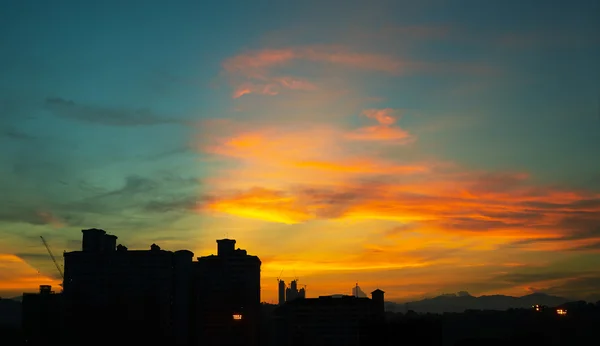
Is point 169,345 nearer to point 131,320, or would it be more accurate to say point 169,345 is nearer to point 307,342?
point 131,320

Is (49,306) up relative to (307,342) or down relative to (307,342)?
up

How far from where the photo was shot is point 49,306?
194m

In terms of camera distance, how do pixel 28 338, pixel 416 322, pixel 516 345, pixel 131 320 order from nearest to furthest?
pixel 416 322
pixel 516 345
pixel 28 338
pixel 131 320

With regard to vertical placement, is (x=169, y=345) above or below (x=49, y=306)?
below

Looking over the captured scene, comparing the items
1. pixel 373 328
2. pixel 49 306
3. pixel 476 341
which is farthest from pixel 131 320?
pixel 476 341

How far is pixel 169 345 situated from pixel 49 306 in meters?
40.4

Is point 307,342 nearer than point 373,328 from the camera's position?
No

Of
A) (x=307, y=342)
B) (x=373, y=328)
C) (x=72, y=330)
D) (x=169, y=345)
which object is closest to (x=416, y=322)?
(x=373, y=328)

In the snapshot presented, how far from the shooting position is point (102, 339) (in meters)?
192

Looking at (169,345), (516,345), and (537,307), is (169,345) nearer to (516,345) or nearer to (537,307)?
(516,345)

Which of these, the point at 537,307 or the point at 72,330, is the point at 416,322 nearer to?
the point at 537,307

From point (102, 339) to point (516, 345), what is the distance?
124 m

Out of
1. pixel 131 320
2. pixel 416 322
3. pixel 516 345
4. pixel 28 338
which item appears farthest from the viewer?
pixel 131 320

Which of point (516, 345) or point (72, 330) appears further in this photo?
point (72, 330)
